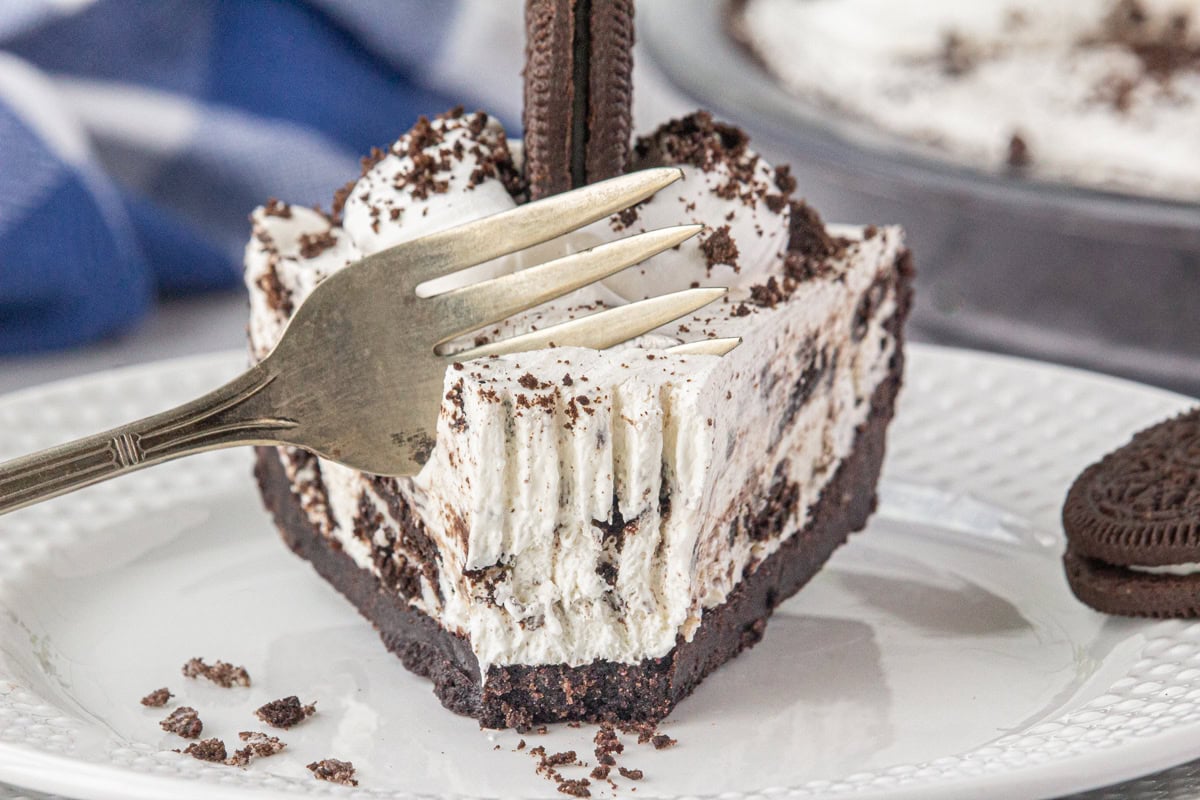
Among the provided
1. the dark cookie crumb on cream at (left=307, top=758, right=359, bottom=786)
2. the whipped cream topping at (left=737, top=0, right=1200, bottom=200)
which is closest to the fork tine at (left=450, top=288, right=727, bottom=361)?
the dark cookie crumb on cream at (left=307, top=758, right=359, bottom=786)

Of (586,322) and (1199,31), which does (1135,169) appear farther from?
(586,322)

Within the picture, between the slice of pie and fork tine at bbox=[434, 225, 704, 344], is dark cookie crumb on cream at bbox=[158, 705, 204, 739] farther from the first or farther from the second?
fork tine at bbox=[434, 225, 704, 344]

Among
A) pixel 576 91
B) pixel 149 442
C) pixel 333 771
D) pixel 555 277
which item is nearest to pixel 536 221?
pixel 555 277

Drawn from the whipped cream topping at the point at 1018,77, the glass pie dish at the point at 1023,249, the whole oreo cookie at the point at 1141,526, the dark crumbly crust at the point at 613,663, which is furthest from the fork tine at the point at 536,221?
the whipped cream topping at the point at 1018,77

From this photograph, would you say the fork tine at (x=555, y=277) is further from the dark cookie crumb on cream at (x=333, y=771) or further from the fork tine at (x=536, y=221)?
the dark cookie crumb on cream at (x=333, y=771)

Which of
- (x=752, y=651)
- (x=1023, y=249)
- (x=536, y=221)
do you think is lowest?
(x=752, y=651)

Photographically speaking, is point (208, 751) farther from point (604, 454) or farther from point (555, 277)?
point (555, 277)

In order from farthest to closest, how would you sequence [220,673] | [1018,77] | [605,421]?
[1018,77] → [220,673] → [605,421]
